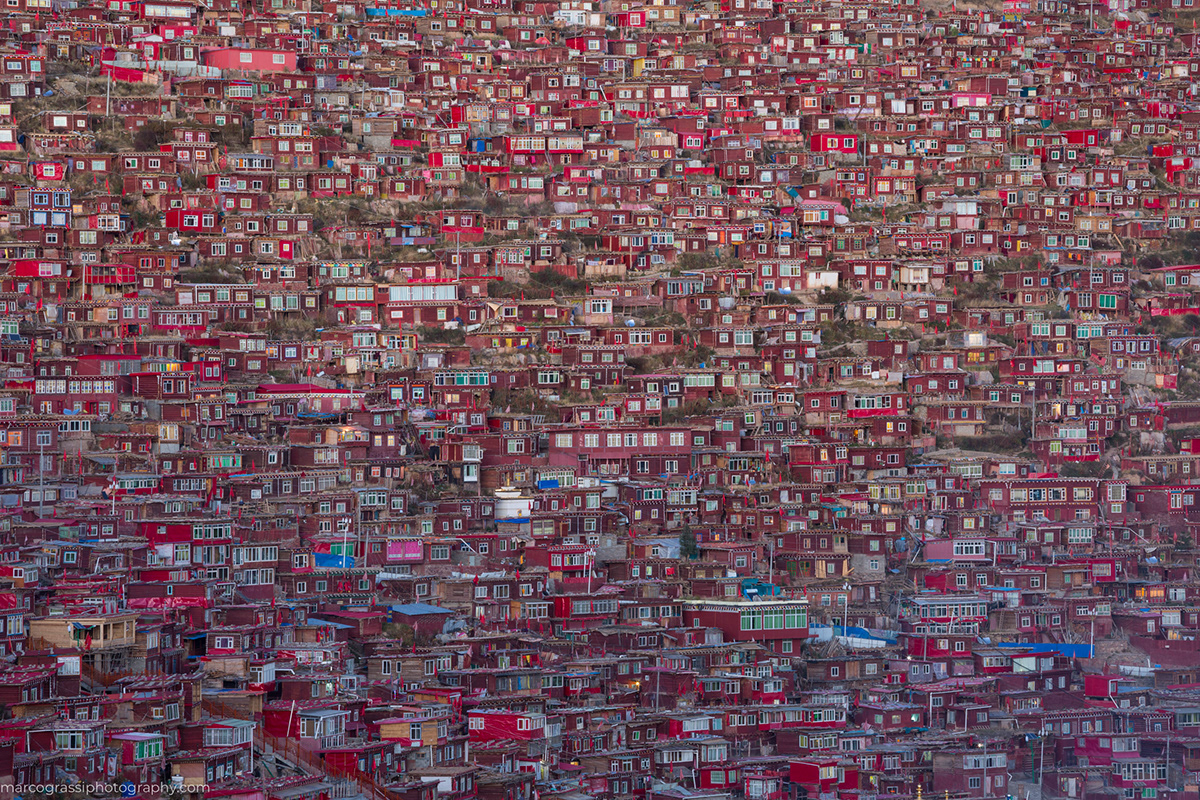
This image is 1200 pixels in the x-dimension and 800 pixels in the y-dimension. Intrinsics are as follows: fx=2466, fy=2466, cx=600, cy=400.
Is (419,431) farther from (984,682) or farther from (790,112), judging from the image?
(790,112)

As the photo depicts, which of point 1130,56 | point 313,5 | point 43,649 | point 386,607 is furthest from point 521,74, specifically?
point 43,649

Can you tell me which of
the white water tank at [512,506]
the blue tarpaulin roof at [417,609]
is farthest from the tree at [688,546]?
the blue tarpaulin roof at [417,609]

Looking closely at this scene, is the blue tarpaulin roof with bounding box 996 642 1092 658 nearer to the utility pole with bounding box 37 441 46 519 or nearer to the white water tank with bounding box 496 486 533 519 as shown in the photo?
the white water tank with bounding box 496 486 533 519

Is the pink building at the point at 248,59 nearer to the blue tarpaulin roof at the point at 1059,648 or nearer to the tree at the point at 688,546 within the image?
the tree at the point at 688,546

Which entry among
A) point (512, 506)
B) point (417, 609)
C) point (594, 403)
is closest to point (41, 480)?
point (417, 609)

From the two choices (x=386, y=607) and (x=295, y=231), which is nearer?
(x=386, y=607)

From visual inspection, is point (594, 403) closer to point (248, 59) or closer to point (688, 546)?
point (688, 546)
